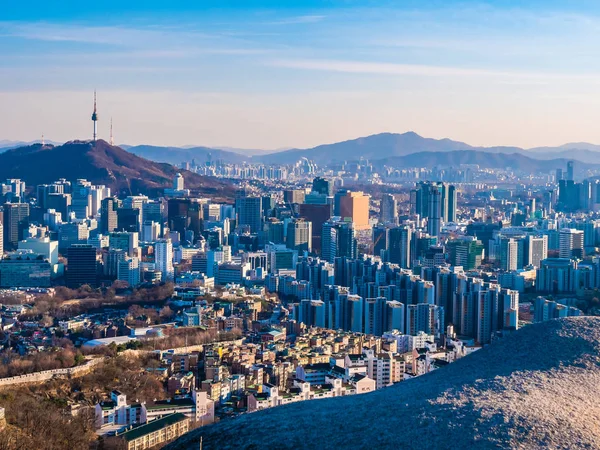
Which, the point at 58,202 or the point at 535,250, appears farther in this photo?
the point at 58,202

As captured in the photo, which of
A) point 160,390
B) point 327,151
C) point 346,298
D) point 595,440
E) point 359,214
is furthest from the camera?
point 327,151

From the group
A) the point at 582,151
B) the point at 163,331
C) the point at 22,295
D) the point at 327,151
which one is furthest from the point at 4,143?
the point at 163,331

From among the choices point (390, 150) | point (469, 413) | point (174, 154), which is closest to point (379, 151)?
point (390, 150)

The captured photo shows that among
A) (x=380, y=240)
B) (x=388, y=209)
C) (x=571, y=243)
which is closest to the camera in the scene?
(x=571, y=243)

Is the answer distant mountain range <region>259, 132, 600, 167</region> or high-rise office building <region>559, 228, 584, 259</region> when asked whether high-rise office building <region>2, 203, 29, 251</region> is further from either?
distant mountain range <region>259, 132, 600, 167</region>

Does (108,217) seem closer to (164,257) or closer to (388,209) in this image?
(164,257)

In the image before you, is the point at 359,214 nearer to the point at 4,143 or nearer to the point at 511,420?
the point at 511,420
